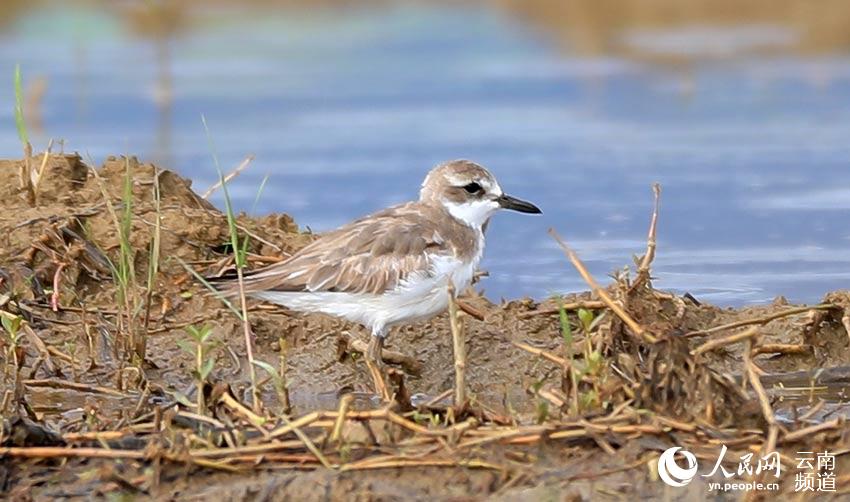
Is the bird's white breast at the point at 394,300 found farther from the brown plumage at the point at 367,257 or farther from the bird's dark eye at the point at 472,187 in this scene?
the bird's dark eye at the point at 472,187

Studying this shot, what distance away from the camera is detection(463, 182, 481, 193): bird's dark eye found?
25.9ft

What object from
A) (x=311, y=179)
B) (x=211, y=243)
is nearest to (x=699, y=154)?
(x=311, y=179)

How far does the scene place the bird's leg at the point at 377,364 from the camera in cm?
690

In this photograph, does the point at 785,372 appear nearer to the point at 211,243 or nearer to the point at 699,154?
the point at 211,243

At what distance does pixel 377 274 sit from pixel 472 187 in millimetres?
817

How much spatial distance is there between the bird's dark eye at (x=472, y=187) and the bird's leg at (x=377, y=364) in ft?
2.92

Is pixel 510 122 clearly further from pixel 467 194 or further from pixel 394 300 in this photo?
pixel 394 300

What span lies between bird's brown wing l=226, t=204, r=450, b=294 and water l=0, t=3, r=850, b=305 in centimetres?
197

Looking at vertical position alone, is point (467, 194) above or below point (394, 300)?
above

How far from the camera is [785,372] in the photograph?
7.43 m

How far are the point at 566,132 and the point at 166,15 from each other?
7.20 metres

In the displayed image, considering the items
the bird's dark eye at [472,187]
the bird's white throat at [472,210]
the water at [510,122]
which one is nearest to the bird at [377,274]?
the bird's white throat at [472,210]

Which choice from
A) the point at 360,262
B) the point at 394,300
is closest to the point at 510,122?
the point at 360,262

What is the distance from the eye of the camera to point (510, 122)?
551 inches
